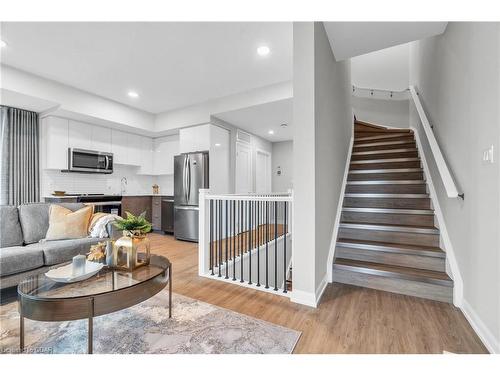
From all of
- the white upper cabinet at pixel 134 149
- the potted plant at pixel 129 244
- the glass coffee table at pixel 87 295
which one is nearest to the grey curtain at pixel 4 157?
the white upper cabinet at pixel 134 149

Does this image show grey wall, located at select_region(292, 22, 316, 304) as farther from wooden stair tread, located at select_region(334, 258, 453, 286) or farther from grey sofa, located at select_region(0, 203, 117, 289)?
grey sofa, located at select_region(0, 203, 117, 289)

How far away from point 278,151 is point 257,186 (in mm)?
1428

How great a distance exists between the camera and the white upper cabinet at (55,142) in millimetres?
3998

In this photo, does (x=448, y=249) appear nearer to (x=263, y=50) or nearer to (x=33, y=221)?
(x=263, y=50)

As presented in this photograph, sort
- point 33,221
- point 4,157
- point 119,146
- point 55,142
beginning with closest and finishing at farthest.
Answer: point 33,221 → point 4,157 → point 55,142 → point 119,146

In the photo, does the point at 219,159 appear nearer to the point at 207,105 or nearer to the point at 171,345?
the point at 207,105

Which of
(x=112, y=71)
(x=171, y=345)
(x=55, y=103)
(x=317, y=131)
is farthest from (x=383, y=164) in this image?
(x=55, y=103)

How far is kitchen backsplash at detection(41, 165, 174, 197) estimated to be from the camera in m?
4.25

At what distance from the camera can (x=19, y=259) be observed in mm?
2104

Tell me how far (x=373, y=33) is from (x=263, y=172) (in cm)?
458

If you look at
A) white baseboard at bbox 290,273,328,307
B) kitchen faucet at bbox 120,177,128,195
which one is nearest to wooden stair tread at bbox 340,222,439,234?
white baseboard at bbox 290,273,328,307

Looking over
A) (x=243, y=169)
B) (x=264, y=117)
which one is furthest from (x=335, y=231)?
(x=243, y=169)

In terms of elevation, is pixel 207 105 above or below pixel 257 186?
above
